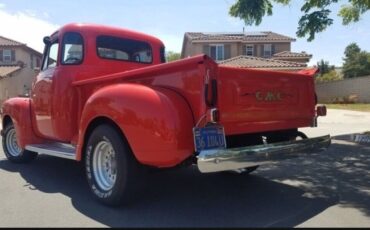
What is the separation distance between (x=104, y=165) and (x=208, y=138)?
1.58 m

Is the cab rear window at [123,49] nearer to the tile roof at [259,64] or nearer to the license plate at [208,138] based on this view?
the license plate at [208,138]

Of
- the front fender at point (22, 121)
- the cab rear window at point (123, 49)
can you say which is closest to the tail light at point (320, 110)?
the cab rear window at point (123, 49)

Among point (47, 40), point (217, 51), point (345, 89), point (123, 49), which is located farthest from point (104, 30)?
point (217, 51)

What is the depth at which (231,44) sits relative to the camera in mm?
47312

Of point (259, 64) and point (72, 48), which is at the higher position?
point (259, 64)

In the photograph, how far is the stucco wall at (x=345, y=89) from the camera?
120 feet

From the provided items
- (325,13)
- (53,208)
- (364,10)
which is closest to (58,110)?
(53,208)

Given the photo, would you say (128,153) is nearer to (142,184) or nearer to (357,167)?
(142,184)

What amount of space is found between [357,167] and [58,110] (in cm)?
482

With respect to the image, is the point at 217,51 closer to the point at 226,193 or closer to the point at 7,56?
the point at 7,56

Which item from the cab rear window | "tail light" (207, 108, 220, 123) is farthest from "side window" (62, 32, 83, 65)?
"tail light" (207, 108, 220, 123)

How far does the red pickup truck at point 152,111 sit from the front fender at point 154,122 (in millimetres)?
10

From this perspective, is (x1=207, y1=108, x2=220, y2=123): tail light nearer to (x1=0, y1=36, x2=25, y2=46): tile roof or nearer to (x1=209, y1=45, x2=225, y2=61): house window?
(x1=209, y1=45, x2=225, y2=61): house window

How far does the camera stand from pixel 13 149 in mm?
9000
